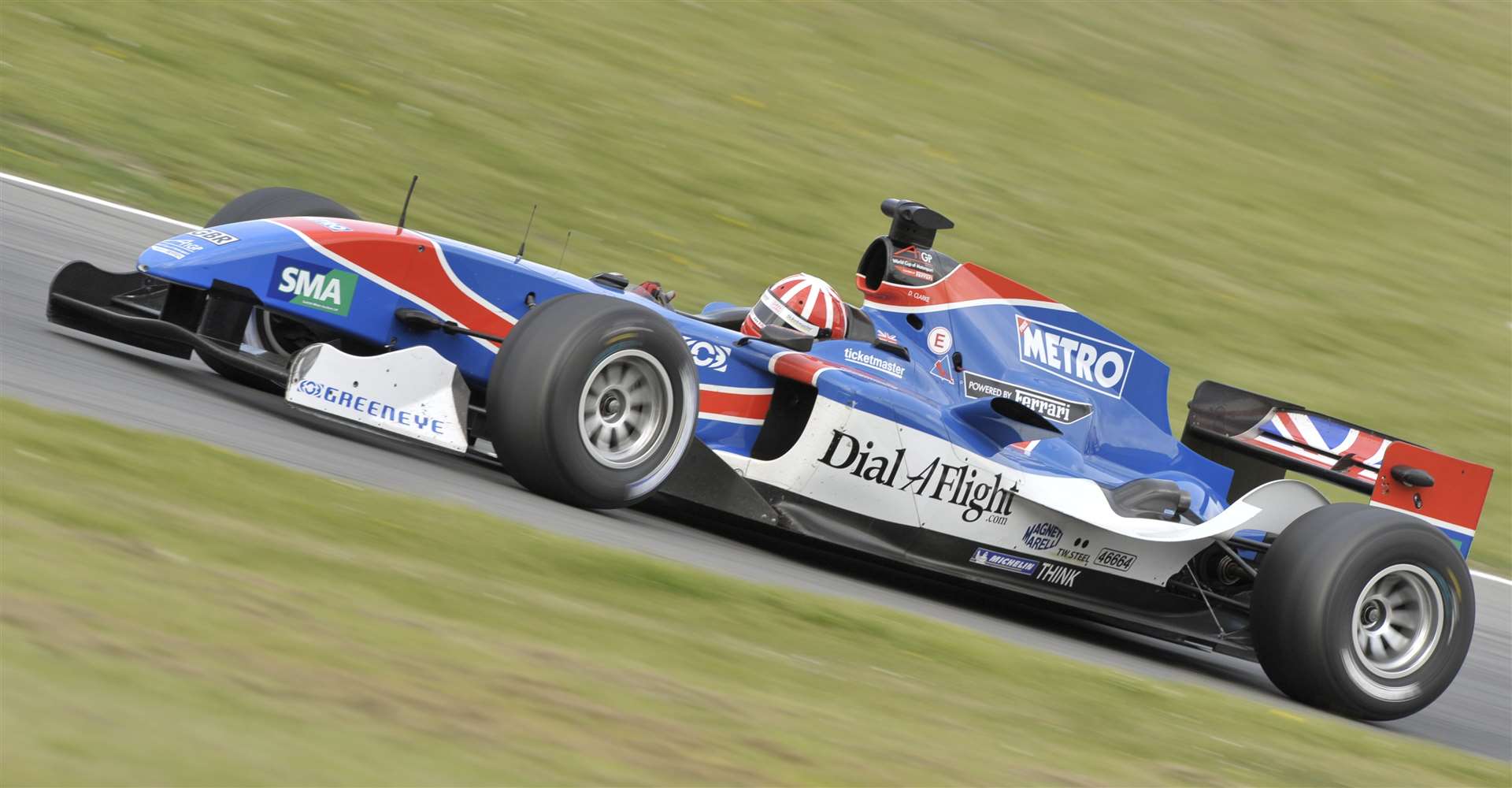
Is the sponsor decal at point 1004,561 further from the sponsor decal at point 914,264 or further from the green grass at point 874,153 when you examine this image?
the green grass at point 874,153

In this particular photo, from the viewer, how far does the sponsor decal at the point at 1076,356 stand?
25.0 ft

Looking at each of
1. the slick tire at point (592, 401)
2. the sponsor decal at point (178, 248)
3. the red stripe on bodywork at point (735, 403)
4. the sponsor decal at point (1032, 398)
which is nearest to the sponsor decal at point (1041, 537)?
the sponsor decal at point (1032, 398)

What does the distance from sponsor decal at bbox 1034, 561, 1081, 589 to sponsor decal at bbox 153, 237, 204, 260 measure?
373 cm

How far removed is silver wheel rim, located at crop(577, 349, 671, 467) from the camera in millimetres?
6109

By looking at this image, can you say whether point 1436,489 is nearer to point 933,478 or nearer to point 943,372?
point 943,372

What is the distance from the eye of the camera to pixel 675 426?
6230mm

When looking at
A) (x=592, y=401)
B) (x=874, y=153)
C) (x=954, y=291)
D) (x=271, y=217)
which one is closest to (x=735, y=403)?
(x=592, y=401)

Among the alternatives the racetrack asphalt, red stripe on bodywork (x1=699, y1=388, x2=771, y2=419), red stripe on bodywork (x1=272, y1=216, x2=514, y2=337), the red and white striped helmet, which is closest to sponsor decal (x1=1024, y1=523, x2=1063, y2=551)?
the racetrack asphalt

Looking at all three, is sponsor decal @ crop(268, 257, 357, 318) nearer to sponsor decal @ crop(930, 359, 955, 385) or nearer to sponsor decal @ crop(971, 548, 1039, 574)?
sponsor decal @ crop(930, 359, 955, 385)

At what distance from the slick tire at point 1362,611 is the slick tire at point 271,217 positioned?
4.15 metres

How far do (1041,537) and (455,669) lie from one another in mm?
3731

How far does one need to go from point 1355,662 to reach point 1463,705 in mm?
1613

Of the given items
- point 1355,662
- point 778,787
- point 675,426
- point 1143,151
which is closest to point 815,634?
point 675,426

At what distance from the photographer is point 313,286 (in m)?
6.12
